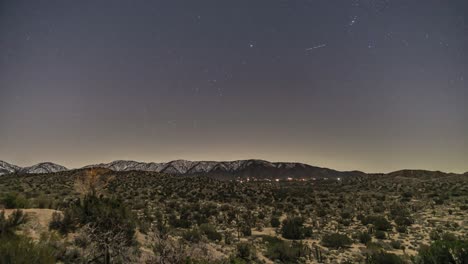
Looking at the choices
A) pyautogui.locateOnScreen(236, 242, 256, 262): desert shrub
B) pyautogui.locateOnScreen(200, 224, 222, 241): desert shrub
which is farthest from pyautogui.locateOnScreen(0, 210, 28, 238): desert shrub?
pyautogui.locateOnScreen(200, 224, 222, 241): desert shrub

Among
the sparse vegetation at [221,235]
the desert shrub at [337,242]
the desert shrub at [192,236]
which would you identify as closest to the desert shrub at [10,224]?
the sparse vegetation at [221,235]

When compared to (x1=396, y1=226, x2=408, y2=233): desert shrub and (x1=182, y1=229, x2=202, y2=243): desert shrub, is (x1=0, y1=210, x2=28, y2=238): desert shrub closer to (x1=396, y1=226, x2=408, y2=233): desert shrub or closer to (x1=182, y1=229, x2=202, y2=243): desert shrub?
(x1=182, y1=229, x2=202, y2=243): desert shrub

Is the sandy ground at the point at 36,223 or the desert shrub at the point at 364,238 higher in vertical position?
the sandy ground at the point at 36,223

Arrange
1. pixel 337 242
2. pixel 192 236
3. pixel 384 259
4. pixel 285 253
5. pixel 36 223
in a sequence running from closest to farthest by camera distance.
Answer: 1. pixel 384 259
2. pixel 36 223
3. pixel 285 253
4. pixel 192 236
5. pixel 337 242

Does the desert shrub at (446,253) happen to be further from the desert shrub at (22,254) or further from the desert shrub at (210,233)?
the desert shrub at (22,254)

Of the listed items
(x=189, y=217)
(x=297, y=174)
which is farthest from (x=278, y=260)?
(x=297, y=174)

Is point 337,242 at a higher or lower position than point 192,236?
lower

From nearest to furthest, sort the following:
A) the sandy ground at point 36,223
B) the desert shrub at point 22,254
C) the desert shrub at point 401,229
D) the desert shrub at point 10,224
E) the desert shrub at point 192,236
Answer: the desert shrub at point 22,254, the desert shrub at point 10,224, the sandy ground at point 36,223, the desert shrub at point 192,236, the desert shrub at point 401,229

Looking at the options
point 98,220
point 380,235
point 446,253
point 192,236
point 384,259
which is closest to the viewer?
point 446,253

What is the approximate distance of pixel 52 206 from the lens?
1888 centimetres

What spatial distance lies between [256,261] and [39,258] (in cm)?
868

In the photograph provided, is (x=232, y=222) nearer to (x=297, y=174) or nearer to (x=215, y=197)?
(x=215, y=197)

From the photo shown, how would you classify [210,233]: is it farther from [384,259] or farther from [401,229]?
[401,229]

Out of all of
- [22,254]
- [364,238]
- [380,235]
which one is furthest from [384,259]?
[22,254]
